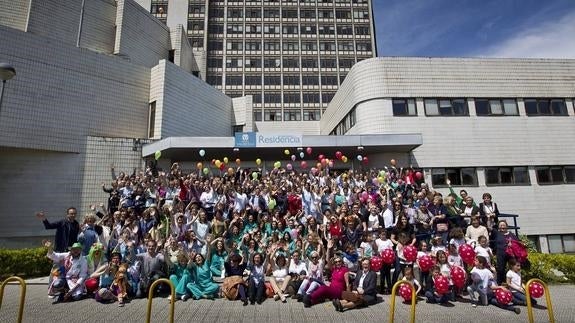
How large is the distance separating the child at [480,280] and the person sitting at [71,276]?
9.58 metres

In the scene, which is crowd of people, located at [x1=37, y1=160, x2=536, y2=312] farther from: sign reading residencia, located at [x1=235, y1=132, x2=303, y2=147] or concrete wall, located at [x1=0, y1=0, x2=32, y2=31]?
concrete wall, located at [x1=0, y1=0, x2=32, y2=31]

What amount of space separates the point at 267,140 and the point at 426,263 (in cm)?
1082

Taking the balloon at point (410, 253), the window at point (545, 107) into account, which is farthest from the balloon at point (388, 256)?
the window at point (545, 107)

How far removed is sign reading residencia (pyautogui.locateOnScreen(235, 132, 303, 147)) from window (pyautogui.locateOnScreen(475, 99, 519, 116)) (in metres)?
11.6

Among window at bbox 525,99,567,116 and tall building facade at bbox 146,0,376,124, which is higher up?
tall building facade at bbox 146,0,376,124

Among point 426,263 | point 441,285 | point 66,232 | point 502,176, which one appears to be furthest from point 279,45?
point 441,285

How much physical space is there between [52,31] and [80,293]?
20.2 metres

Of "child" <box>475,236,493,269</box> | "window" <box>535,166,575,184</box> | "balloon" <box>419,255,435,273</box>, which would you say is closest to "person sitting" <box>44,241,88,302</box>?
"balloon" <box>419,255,435,273</box>

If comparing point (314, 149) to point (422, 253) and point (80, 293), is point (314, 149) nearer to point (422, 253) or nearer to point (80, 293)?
point (422, 253)

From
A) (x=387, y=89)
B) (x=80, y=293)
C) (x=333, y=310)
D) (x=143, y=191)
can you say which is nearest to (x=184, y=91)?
(x=143, y=191)

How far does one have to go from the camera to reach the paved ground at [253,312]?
6312 millimetres

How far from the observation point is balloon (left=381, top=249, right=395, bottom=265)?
25.4ft

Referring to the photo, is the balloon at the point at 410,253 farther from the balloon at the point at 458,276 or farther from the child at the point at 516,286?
the child at the point at 516,286

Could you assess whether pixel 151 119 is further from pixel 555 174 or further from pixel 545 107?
pixel 555 174
